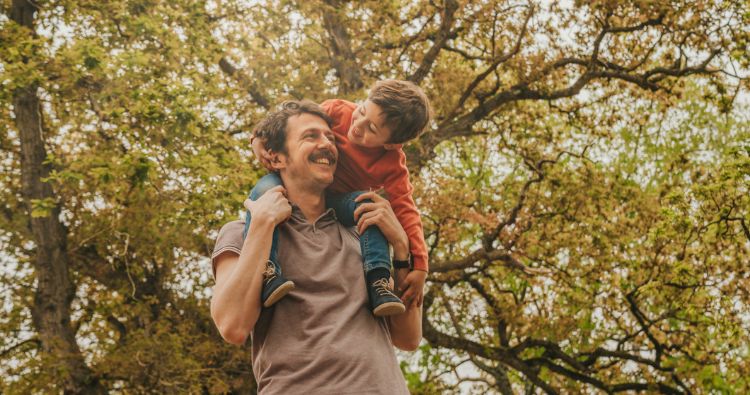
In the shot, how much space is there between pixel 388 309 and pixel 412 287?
31 centimetres

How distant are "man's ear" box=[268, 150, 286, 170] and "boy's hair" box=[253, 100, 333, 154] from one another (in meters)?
0.01

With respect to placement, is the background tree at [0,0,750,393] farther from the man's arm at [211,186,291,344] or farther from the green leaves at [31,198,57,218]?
the man's arm at [211,186,291,344]

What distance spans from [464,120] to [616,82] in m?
2.91

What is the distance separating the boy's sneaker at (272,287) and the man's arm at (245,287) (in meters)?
0.02

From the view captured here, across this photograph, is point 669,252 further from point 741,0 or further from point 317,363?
point 317,363

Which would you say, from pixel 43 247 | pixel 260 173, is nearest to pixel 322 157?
pixel 260 173

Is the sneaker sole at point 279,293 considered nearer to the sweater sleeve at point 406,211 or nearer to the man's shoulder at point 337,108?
the sweater sleeve at point 406,211

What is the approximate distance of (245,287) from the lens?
7.30 feet

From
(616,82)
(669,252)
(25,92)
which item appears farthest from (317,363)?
(616,82)

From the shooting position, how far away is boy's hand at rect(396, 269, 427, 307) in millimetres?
2637

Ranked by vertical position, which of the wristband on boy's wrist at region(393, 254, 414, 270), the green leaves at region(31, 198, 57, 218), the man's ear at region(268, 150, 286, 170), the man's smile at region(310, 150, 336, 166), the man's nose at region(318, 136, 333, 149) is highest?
the green leaves at region(31, 198, 57, 218)

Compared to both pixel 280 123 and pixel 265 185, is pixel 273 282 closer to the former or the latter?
pixel 265 185

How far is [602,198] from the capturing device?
11664 millimetres

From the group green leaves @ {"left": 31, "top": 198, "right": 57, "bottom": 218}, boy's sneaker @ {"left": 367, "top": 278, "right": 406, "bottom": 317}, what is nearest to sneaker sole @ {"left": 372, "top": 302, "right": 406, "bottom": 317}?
boy's sneaker @ {"left": 367, "top": 278, "right": 406, "bottom": 317}
